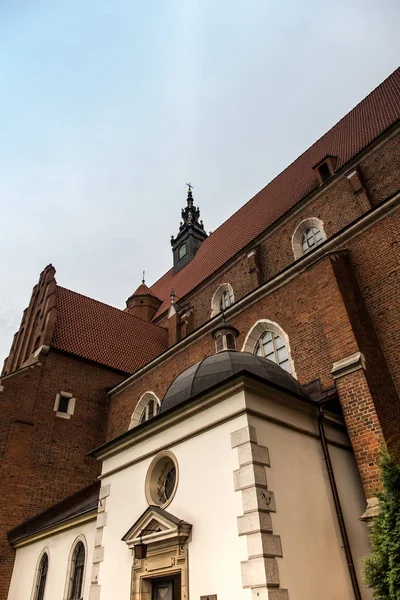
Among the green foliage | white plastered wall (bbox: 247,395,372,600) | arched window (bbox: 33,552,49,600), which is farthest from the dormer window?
arched window (bbox: 33,552,49,600)

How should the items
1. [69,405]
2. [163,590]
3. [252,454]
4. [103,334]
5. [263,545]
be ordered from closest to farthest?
1. [263,545]
2. [252,454]
3. [163,590]
4. [69,405]
5. [103,334]

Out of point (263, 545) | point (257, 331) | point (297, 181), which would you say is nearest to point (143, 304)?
point (297, 181)

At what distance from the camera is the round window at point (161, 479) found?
7604 mm

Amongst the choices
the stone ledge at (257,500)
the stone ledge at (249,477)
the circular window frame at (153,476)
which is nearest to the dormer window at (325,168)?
the circular window frame at (153,476)

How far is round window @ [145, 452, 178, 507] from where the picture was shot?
760 centimetres

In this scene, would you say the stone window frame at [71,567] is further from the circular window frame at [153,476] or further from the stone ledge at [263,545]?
the stone ledge at [263,545]

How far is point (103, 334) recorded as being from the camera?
65.0 ft

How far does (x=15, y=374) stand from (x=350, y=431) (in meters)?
11.4

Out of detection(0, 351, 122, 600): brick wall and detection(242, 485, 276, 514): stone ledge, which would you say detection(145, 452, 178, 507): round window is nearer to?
detection(242, 485, 276, 514): stone ledge

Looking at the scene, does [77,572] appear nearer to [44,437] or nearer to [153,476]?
[153,476]

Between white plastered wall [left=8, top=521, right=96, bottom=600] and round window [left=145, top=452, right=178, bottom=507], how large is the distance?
3046mm

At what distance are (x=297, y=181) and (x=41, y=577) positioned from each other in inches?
616

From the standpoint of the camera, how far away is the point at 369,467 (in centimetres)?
759

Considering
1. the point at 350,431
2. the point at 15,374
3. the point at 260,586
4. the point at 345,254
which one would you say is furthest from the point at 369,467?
the point at 15,374
